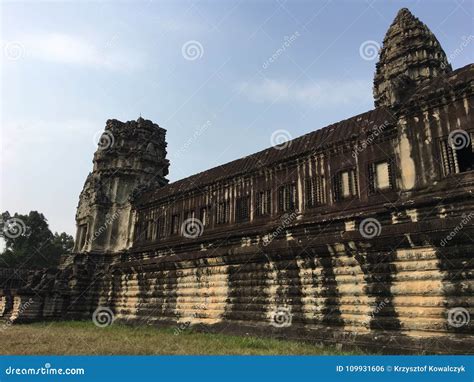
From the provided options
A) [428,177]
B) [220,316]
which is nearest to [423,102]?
[428,177]

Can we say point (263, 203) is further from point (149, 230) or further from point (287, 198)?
point (149, 230)

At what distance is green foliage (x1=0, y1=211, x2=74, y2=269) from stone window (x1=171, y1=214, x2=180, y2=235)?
149 ft

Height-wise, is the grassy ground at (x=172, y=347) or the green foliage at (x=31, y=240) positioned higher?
the green foliage at (x=31, y=240)

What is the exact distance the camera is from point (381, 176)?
13562mm

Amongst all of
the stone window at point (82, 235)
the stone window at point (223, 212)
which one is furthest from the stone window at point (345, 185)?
the stone window at point (82, 235)

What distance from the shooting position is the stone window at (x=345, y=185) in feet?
47.1

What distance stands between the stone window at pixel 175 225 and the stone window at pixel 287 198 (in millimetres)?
7948

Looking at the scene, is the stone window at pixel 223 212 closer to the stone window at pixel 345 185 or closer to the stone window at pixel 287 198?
the stone window at pixel 287 198

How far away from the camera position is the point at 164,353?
9836 millimetres

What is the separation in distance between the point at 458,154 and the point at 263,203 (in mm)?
8233

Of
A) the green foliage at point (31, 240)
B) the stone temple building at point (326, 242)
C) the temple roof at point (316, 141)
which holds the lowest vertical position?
the stone temple building at point (326, 242)

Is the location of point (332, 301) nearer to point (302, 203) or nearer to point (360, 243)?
point (360, 243)

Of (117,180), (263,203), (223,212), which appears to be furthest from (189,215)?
(117,180)

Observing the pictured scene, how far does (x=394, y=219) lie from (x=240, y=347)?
5880mm
